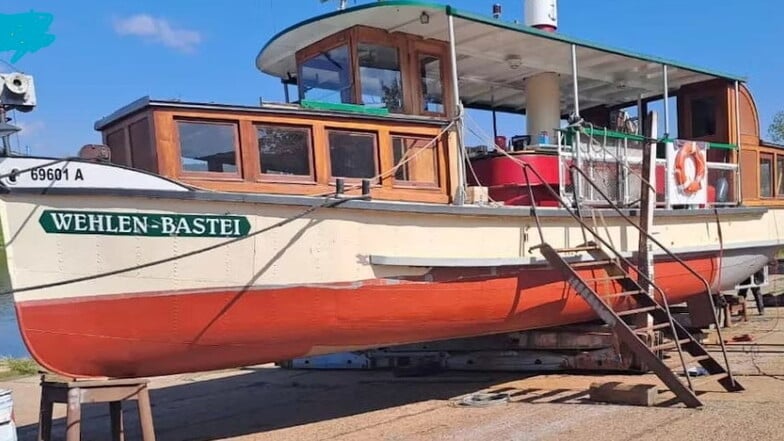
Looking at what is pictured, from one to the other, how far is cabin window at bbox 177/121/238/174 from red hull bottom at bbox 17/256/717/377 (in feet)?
3.20

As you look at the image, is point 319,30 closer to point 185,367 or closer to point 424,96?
point 424,96

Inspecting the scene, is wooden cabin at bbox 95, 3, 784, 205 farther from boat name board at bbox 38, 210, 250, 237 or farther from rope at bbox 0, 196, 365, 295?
boat name board at bbox 38, 210, 250, 237

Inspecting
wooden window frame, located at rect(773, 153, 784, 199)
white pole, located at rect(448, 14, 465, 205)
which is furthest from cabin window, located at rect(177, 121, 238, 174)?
wooden window frame, located at rect(773, 153, 784, 199)

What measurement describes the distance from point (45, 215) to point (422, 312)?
10.4 feet

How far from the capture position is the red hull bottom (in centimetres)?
564

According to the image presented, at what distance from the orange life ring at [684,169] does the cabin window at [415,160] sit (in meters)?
3.84

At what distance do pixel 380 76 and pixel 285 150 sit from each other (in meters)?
1.80

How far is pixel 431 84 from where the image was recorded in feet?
26.3

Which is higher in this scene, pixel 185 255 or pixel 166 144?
pixel 166 144

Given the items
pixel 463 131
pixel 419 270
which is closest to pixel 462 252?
pixel 419 270

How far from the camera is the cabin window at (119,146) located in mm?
6434

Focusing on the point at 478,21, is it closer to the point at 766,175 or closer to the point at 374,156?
the point at 374,156

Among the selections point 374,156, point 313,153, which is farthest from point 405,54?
point 313,153

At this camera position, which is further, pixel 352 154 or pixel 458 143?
pixel 458 143
